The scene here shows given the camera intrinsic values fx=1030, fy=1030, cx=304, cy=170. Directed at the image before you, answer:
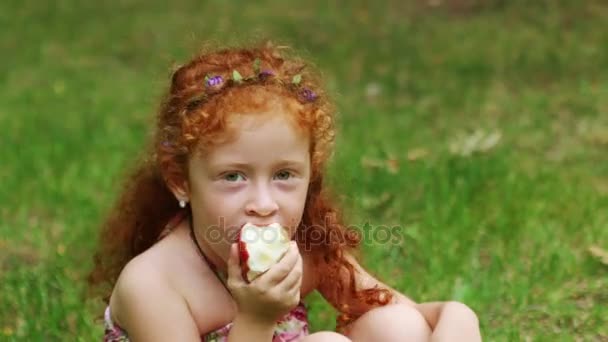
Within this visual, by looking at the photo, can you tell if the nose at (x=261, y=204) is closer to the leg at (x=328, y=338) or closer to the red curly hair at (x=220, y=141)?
the red curly hair at (x=220, y=141)

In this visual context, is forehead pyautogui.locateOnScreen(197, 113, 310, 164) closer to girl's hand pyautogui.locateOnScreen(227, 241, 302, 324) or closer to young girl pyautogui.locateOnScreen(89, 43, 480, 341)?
young girl pyautogui.locateOnScreen(89, 43, 480, 341)

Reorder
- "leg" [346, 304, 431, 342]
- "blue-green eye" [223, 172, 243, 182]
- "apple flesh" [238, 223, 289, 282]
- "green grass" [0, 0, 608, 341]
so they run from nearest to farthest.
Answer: "apple flesh" [238, 223, 289, 282]
"blue-green eye" [223, 172, 243, 182]
"leg" [346, 304, 431, 342]
"green grass" [0, 0, 608, 341]

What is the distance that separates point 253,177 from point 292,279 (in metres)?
0.24

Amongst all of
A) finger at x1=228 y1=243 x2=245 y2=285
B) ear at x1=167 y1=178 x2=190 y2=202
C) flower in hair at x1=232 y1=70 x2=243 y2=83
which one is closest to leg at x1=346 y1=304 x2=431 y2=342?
finger at x1=228 y1=243 x2=245 y2=285

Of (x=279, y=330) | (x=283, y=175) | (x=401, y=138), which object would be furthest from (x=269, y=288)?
(x=401, y=138)

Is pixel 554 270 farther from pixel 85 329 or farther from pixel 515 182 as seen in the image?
pixel 85 329

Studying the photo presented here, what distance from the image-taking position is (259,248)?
6.92 feet

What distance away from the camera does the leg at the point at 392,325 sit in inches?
91.4

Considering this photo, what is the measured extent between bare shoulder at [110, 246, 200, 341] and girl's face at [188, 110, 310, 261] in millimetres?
159

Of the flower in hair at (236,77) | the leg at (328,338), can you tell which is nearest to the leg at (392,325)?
the leg at (328,338)

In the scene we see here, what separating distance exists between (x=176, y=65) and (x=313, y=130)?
0.44 meters

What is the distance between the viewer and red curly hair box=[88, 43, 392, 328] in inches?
89.6

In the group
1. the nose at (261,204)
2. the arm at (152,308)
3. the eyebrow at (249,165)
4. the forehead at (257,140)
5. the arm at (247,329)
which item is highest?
the forehead at (257,140)

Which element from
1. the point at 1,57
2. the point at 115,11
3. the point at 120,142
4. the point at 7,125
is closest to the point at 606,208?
the point at 120,142
